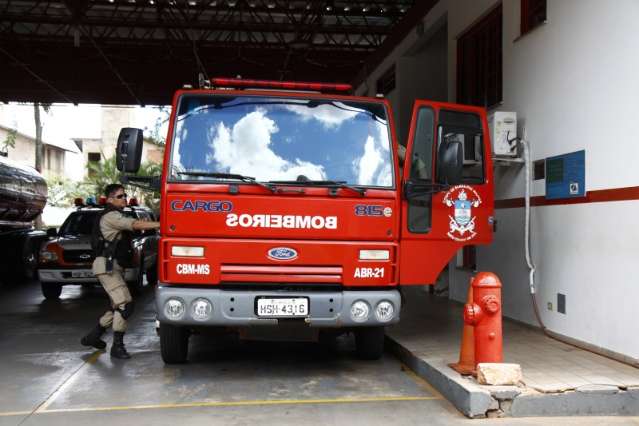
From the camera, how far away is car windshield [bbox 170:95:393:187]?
19.5 feet

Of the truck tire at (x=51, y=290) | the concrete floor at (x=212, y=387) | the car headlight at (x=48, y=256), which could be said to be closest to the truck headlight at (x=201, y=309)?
the concrete floor at (x=212, y=387)

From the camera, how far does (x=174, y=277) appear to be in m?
5.80

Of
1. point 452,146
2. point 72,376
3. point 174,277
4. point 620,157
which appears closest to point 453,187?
point 452,146

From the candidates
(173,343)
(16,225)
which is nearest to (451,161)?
(173,343)

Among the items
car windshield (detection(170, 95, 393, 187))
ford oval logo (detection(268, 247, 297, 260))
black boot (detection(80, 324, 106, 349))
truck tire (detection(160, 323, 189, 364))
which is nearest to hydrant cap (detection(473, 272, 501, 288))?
car windshield (detection(170, 95, 393, 187))

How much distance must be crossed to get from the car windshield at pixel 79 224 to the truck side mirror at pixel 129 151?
7287 millimetres

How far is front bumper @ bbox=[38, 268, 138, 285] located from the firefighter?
4658 millimetres

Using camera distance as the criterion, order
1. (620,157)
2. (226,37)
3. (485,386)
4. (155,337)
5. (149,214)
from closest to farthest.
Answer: (485,386) < (620,157) < (155,337) < (149,214) < (226,37)

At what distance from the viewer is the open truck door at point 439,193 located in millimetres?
6156

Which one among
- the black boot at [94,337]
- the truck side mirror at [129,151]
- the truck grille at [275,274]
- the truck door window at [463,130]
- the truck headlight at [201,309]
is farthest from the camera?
the black boot at [94,337]

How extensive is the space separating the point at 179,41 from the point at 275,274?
1269 centimetres

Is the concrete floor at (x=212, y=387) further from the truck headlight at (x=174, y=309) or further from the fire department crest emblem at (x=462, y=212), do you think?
the fire department crest emblem at (x=462, y=212)

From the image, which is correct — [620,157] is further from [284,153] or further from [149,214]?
[149,214]

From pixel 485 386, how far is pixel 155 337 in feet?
16.1
